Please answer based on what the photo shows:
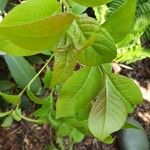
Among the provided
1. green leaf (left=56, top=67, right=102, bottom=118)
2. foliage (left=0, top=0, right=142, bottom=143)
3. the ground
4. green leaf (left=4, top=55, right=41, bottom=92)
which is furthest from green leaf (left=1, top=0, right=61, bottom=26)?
the ground

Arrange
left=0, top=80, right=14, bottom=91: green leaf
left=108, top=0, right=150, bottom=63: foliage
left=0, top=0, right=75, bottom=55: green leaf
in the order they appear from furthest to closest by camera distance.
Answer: left=108, top=0, right=150, bottom=63: foliage → left=0, top=80, right=14, bottom=91: green leaf → left=0, top=0, right=75, bottom=55: green leaf

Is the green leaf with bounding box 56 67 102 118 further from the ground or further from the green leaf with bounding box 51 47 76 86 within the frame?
the ground

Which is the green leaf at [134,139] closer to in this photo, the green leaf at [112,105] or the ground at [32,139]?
the ground at [32,139]

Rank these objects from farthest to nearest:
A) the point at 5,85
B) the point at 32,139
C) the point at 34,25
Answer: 1. the point at 32,139
2. the point at 5,85
3. the point at 34,25

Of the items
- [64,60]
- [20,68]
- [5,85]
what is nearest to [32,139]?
[5,85]

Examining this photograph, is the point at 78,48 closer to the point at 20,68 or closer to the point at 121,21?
the point at 121,21

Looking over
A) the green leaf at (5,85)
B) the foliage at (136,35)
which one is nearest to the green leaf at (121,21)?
the green leaf at (5,85)
